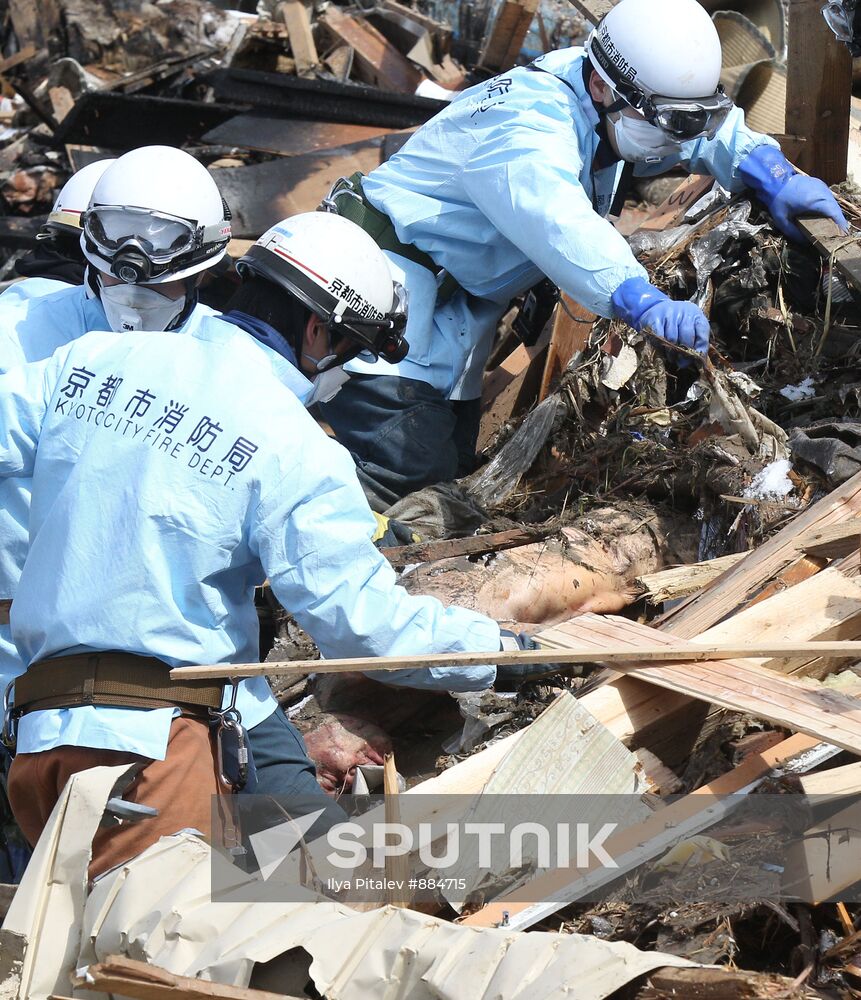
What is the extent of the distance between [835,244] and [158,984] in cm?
378

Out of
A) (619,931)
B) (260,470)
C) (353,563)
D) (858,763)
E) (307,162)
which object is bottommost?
(307,162)

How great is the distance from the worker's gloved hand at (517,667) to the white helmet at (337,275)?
90 cm

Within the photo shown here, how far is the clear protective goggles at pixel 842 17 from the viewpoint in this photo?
4199 mm

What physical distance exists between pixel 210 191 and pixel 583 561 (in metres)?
1.75

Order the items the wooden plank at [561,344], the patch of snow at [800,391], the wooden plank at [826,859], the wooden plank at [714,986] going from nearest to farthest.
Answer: the wooden plank at [714,986] → the wooden plank at [826,859] → the patch of snow at [800,391] → the wooden plank at [561,344]

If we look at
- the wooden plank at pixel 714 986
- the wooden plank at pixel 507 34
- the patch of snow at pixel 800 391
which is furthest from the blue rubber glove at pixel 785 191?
the wooden plank at pixel 507 34

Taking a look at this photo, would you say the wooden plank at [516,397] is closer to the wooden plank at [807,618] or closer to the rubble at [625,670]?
the rubble at [625,670]

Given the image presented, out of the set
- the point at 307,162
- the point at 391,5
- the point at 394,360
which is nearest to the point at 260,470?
the point at 394,360

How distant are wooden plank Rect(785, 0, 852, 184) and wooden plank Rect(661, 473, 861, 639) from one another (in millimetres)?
2171

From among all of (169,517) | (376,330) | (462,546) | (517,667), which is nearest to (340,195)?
(462,546)

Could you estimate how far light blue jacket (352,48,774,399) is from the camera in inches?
169

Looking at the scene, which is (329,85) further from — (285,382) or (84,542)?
(84,542)

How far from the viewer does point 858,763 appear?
259cm

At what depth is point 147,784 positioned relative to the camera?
8.71 ft
